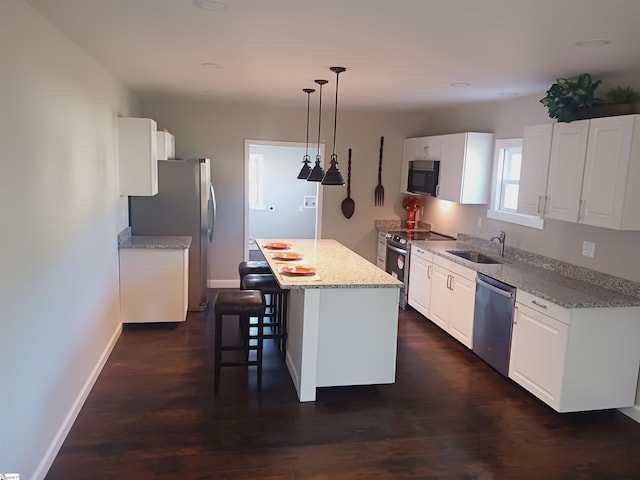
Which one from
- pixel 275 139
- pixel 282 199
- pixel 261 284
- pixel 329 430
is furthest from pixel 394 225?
pixel 329 430

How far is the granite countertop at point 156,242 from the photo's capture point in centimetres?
470

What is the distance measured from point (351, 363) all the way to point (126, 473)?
65.0 inches

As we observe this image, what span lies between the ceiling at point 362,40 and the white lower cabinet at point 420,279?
178 centimetres

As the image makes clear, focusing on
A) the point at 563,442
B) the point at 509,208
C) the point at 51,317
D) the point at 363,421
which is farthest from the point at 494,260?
the point at 51,317

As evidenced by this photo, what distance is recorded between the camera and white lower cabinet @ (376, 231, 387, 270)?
641 centimetres

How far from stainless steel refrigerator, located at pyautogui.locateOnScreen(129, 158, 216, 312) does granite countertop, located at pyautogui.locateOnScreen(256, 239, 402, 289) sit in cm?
81

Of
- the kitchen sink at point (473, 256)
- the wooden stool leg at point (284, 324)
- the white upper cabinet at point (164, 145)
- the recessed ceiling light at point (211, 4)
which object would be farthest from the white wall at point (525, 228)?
the white upper cabinet at point (164, 145)

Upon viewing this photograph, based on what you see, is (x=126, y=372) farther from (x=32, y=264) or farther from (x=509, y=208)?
(x=509, y=208)

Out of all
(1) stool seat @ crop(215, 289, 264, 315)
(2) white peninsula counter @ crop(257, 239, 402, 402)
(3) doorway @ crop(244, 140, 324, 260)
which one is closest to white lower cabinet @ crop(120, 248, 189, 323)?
(1) stool seat @ crop(215, 289, 264, 315)

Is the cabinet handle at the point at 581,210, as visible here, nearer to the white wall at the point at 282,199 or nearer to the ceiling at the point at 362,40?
the ceiling at the point at 362,40

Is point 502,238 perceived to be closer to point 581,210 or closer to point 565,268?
point 565,268

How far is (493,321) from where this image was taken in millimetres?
3980

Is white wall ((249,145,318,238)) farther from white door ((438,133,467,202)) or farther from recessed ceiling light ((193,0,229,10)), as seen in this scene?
recessed ceiling light ((193,0,229,10))

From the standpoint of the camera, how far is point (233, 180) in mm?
6348
